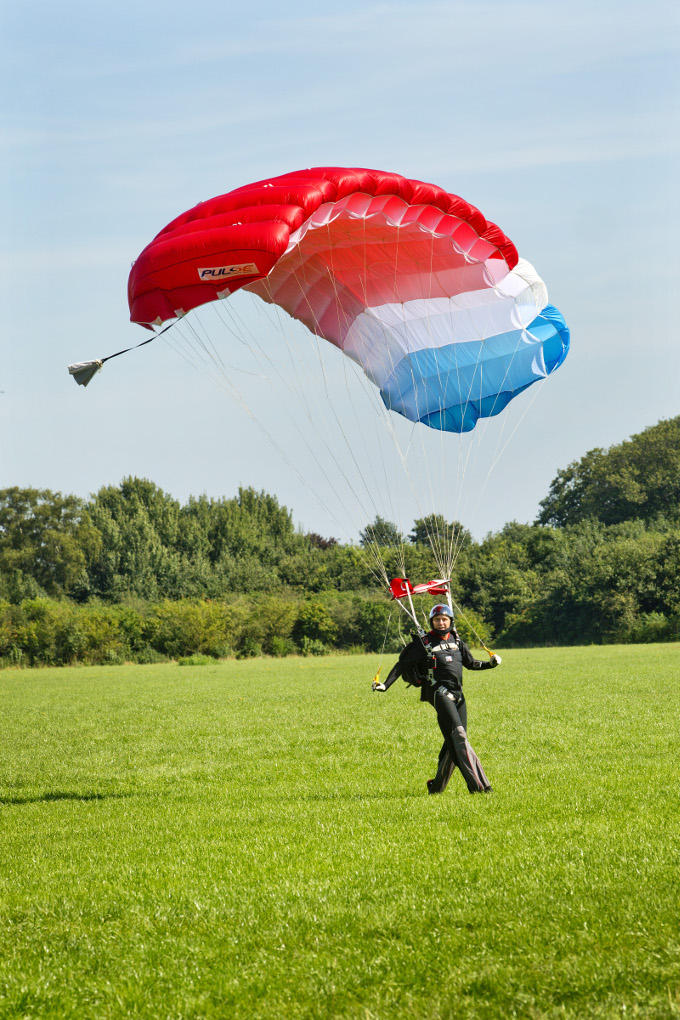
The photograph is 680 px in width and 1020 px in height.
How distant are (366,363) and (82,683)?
65.4ft

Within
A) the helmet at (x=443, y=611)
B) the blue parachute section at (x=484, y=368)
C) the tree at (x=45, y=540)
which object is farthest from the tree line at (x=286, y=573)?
the helmet at (x=443, y=611)

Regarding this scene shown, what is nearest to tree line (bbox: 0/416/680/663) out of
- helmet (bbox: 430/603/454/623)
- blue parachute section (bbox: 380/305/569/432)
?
blue parachute section (bbox: 380/305/569/432)

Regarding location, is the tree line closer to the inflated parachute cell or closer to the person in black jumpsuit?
the inflated parachute cell

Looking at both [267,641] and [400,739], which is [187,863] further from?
[267,641]

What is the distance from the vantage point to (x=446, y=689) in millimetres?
8648

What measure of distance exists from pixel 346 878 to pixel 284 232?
532cm

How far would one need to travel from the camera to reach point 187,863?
22.4ft

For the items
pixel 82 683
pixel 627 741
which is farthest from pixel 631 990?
pixel 82 683

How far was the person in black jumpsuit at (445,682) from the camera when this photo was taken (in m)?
Answer: 8.48

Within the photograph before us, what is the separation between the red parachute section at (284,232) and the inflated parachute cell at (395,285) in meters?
0.01

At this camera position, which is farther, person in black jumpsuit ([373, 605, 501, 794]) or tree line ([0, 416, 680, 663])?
tree line ([0, 416, 680, 663])

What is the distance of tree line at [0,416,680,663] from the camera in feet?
148

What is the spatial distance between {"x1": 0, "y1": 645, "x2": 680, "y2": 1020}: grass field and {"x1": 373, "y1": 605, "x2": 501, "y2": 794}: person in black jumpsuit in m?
0.25

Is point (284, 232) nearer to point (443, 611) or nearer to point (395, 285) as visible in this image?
point (395, 285)
